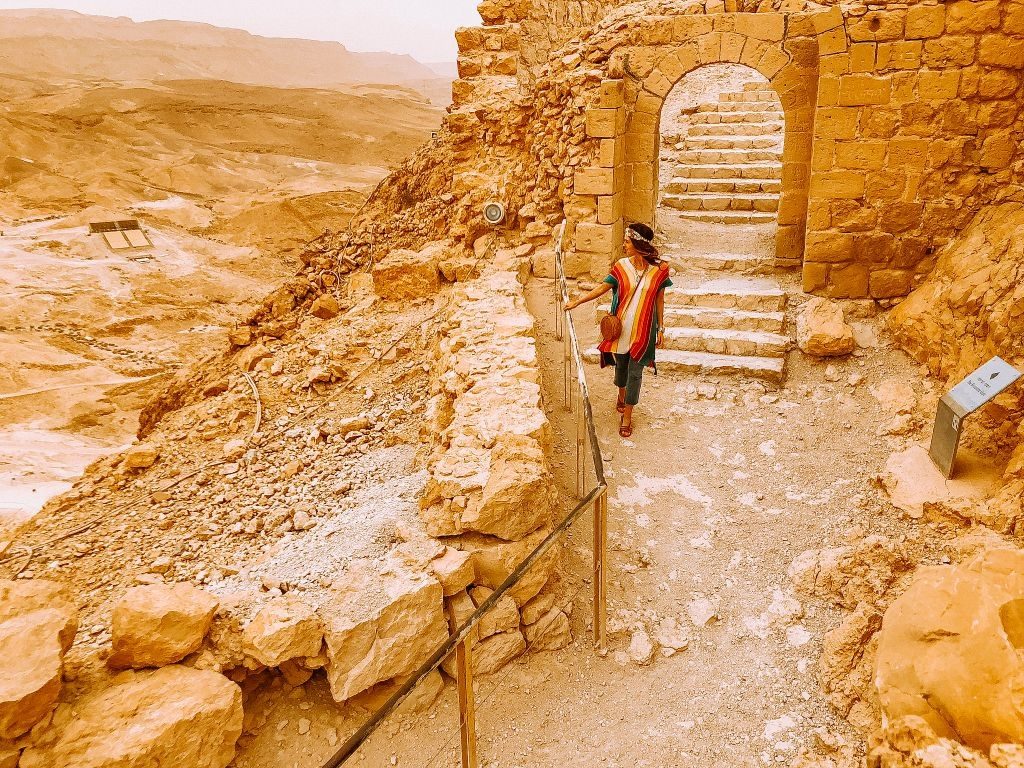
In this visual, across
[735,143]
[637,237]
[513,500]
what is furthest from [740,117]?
[513,500]

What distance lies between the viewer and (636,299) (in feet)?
15.9

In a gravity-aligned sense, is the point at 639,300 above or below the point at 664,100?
below

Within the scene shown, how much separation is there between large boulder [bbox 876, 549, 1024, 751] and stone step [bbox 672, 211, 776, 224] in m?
7.11

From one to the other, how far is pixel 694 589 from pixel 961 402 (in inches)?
74.3

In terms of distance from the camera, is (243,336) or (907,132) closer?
(907,132)

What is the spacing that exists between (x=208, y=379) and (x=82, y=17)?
89.5 m

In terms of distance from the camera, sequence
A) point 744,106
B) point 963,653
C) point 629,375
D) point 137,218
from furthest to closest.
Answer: point 137,218, point 744,106, point 629,375, point 963,653

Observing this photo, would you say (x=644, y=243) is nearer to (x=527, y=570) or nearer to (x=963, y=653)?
(x=527, y=570)

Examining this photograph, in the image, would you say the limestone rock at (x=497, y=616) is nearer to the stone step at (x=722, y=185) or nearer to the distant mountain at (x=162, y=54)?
the stone step at (x=722, y=185)

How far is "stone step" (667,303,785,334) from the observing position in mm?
6477

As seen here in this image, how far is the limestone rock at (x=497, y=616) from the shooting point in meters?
3.25

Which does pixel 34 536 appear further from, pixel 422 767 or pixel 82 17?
pixel 82 17

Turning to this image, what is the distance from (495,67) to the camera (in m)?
9.96

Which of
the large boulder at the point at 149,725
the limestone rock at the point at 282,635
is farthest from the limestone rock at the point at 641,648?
the large boulder at the point at 149,725
